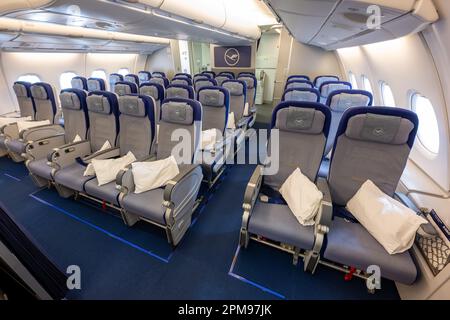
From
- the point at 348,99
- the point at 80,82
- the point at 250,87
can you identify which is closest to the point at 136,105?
the point at 348,99

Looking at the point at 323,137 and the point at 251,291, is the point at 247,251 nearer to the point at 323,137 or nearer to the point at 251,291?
the point at 251,291

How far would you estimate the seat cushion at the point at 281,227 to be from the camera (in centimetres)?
168

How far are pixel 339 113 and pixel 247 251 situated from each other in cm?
267

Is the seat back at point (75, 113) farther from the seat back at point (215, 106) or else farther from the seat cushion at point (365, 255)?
the seat cushion at point (365, 255)

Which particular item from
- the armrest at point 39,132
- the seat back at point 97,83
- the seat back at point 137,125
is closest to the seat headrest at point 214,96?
the seat back at point 137,125

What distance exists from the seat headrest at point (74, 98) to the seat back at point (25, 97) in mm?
1817

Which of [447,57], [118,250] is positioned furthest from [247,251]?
[447,57]

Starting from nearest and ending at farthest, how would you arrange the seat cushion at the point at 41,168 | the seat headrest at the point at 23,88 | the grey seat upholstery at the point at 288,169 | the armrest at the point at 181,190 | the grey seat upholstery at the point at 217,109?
the grey seat upholstery at the point at 288,169
the armrest at the point at 181,190
the seat cushion at the point at 41,168
the grey seat upholstery at the point at 217,109
the seat headrest at the point at 23,88

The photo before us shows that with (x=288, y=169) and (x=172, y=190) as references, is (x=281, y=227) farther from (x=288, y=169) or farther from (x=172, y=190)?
(x=172, y=190)

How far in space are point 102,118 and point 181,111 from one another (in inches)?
57.4

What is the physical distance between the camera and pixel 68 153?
9.21ft

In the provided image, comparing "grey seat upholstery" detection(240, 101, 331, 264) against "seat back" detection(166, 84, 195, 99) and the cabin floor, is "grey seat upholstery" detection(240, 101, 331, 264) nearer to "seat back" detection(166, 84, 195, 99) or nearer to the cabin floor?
the cabin floor

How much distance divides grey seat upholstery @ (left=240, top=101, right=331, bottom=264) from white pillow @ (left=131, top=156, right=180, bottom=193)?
102cm

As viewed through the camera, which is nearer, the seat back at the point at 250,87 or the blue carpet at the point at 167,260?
the blue carpet at the point at 167,260
